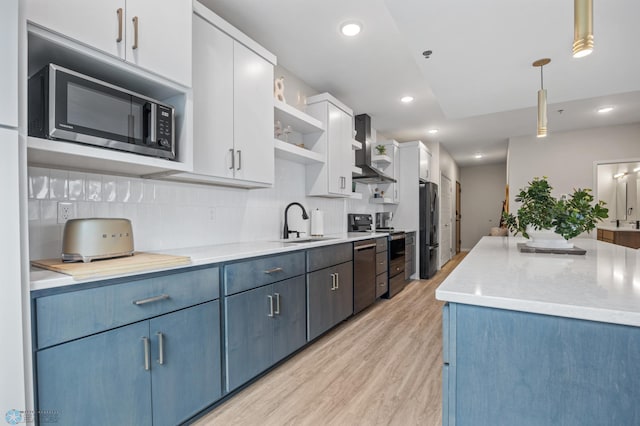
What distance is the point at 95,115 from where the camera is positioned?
140cm

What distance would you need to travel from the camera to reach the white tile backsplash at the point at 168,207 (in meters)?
1.52

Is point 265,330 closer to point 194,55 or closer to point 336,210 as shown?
point 194,55

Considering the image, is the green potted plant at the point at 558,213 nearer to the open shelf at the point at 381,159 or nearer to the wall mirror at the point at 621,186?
the open shelf at the point at 381,159

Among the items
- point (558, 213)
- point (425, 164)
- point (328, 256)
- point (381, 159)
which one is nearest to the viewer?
point (558, 213)

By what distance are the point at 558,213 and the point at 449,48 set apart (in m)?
1.30

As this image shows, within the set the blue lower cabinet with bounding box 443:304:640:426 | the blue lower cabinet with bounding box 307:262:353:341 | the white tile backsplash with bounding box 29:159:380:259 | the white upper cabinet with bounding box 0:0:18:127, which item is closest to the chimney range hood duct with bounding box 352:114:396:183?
the white tile backsplash with bounding box 29:159:380:259

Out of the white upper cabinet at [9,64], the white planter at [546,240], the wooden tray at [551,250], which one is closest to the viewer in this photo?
the white upper cabinet at [9,64]

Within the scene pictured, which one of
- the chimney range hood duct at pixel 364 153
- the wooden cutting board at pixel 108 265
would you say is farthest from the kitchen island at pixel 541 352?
the chimney range hood duct at pixel 364 153

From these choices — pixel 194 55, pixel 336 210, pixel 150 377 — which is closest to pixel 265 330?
pixel 150 377

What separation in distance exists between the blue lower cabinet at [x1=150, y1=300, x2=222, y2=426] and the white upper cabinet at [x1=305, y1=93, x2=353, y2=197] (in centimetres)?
197

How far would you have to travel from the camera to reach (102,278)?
1251 millimetres

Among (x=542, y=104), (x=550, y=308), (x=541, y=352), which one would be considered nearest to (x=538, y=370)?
(x=541, y=352)

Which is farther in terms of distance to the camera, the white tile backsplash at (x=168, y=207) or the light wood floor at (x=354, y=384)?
the light wood floor at (x=354, y=384)

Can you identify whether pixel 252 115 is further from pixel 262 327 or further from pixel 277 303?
pixel 262 327
